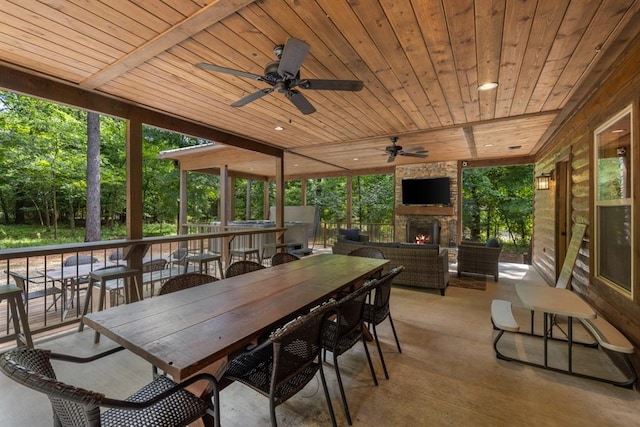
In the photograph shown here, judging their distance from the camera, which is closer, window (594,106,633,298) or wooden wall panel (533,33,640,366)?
wooden wall panel (533,33,640,366)

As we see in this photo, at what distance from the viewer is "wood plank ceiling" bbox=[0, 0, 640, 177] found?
1878 mm

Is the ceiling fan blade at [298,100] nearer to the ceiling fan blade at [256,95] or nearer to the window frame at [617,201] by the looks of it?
the ceiling fan blade at [256,95]

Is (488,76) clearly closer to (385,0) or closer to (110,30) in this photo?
(385,0)

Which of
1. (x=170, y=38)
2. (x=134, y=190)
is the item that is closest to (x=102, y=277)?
(x=134, y=190)

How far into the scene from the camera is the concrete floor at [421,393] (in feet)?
5.99

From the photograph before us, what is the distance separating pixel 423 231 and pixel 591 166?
5303 mm

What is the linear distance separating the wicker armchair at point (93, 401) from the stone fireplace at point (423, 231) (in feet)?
24.7

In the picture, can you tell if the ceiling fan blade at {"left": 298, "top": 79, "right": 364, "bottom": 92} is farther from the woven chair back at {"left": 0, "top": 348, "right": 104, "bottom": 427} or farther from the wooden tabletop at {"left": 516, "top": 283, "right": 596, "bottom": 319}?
the wooden tabletop at {"left": 516, "top": 283, "right": 596, "bottom": 319}

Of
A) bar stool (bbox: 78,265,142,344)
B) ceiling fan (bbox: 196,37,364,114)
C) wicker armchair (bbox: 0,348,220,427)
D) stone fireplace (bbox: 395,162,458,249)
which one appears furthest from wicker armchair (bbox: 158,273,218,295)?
stone fireplace (bbox: 395,162,458,249)

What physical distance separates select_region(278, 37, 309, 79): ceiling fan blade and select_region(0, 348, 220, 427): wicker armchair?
6.43ft

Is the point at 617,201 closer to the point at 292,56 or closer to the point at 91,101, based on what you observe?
the point at 292,56

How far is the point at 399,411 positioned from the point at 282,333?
121 cm

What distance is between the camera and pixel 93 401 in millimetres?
908

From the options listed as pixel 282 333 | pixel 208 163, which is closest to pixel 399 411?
pixel 282 333
